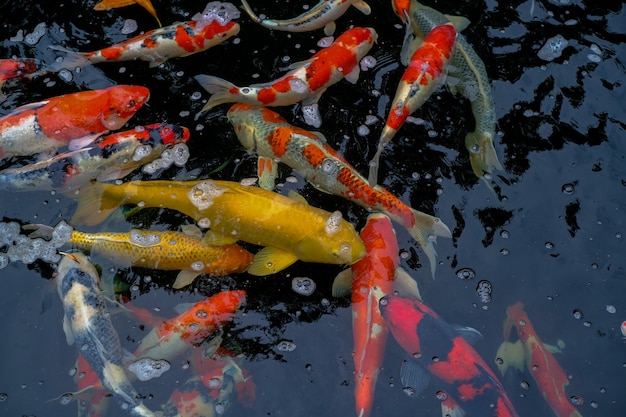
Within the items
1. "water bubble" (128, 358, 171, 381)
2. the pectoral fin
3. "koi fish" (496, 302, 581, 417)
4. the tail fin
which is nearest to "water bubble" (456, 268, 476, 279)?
"koi fish" (496, 302, 581, 417)

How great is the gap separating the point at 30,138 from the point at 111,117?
0.53 meters

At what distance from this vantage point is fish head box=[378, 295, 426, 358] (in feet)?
11.2

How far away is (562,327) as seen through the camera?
3.68 metres

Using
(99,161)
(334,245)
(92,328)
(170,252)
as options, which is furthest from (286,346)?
(99,161)

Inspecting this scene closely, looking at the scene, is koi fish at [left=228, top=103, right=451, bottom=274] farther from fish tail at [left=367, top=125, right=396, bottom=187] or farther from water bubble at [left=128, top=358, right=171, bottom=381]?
water bubble at [left=128, top=358, right=171, bottom=381]

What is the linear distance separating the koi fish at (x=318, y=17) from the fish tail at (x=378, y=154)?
1.13 metres

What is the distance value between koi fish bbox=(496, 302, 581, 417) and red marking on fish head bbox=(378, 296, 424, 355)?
53 centimetres

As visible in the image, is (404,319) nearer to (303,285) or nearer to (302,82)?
(303,285)

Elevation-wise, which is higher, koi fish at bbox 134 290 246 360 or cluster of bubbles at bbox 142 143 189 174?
cluster of bubbles at bbox 142 143 189 174

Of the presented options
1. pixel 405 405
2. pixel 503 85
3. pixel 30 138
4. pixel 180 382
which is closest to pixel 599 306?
pixel 405 405

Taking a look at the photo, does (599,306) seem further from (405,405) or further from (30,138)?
(30,138)

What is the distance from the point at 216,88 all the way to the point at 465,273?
2.06m

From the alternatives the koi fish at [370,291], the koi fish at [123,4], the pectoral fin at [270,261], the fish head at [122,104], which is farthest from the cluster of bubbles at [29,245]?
the koi fish at [123,4]

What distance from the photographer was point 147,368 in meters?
3.51
